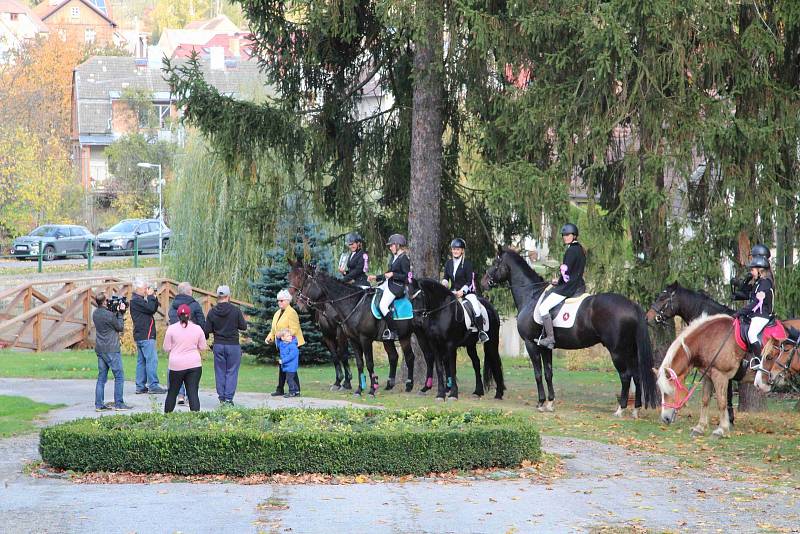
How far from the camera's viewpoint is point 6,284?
41.1m

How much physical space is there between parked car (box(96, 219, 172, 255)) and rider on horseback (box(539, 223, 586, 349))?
37366mm

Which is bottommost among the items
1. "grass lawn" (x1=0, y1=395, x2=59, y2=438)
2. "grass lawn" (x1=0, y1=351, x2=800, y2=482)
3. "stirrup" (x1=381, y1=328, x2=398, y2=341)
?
"grass lawn" (x1=0, y1=351, x2=800, y2=482)

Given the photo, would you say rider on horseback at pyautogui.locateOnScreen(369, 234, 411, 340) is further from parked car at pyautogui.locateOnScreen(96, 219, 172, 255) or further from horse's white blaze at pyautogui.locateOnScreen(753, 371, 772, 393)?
parked car at pyautogui.locateOnScreen(96, 219, 172, 255)

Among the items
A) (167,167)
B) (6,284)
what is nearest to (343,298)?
(6,284)

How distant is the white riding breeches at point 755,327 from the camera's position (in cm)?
1567

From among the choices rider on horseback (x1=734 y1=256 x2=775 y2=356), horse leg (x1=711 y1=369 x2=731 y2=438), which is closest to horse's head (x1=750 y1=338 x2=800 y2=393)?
rider on horseback (x1=734 y1=256 x2=775 y2=356)

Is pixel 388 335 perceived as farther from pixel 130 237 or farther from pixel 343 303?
pixel 130 237

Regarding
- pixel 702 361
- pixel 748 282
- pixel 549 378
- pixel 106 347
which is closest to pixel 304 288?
pixel 106 347

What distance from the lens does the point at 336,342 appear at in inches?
874

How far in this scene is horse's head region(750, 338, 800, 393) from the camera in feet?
51.3

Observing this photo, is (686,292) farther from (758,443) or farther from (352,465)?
(352,465)

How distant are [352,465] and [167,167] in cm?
6303

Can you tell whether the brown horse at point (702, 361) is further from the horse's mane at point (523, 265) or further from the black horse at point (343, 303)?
the black horse at point (343, 303)

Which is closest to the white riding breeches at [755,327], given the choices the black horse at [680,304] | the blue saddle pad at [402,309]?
the black horse at [680,304]
